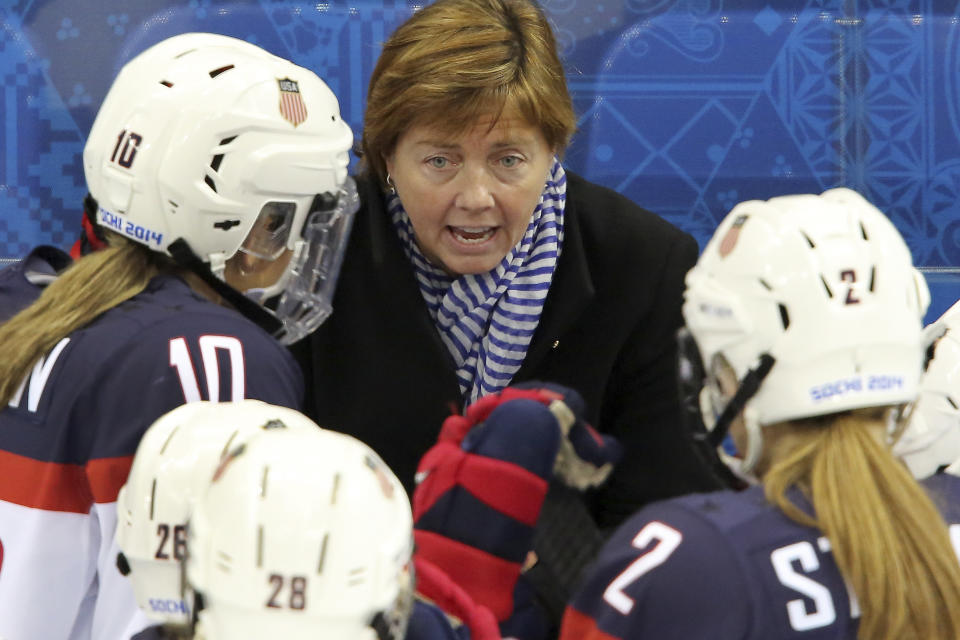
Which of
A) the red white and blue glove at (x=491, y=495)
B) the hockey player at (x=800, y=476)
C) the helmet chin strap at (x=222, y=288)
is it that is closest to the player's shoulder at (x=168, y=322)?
the helmet chin strap at (x=222, y=288)

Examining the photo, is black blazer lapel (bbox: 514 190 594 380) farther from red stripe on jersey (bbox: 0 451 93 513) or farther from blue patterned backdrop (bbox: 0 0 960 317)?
blue patterned backdrop (bbox: 0 0 960 317)

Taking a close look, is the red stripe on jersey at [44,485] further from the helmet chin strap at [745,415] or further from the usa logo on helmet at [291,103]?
the helmet chin strap at [745,415]

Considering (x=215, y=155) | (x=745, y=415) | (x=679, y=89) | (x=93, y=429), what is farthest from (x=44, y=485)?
(x=679, y=89)

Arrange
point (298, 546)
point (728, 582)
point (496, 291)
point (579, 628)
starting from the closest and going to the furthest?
point (298, 546) < point (728, 582) < point (579, 628) < point (496, 291)

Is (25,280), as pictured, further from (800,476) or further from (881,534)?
(881,534)

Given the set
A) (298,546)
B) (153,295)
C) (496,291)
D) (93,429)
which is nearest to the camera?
(298,546)

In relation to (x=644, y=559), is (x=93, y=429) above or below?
below

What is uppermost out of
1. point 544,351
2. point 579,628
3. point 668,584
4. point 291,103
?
point 291,103

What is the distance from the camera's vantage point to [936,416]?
1934mm

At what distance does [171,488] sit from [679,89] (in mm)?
2483

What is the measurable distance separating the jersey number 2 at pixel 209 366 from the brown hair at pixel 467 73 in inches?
29.1

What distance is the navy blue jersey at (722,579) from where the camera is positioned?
4.54 feet

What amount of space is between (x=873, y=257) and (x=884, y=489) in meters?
0.28

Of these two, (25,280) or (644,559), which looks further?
(25,280)
